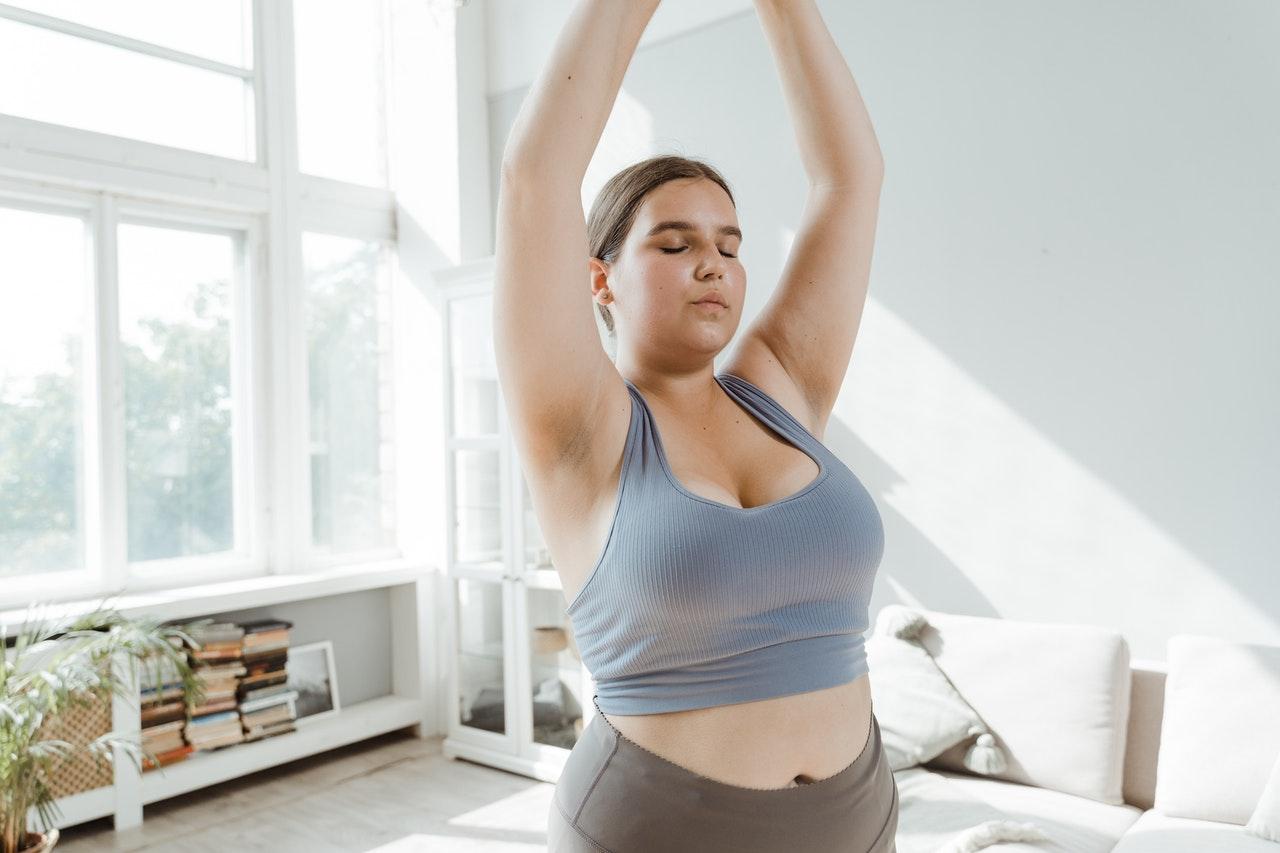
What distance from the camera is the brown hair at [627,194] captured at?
916 millimetres

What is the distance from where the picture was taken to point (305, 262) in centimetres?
435

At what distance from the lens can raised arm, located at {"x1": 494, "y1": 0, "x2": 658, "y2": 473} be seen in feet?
2.39

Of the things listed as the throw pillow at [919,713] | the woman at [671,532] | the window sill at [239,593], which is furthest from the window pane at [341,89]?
the woman at [671,532]

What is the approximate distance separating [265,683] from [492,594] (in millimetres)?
932

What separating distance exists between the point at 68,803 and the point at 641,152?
9.96ft

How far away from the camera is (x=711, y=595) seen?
73 centimetres

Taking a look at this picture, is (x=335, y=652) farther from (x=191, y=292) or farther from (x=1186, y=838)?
(x=1186, y=838)

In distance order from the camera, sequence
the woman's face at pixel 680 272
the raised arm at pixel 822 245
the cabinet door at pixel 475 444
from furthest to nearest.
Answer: the cabinet door at pixel 475 444, the raised arm at pixel 822 245, the woman's face at pixel 680 272

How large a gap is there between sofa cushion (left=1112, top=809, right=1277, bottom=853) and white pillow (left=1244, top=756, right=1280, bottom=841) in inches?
0.6

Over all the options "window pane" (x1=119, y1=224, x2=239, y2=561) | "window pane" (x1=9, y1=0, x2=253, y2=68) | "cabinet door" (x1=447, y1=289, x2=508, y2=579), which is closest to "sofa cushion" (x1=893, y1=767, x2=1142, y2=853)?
"cabinet door" (x1=447, y1=289, x2=508, y2=579)

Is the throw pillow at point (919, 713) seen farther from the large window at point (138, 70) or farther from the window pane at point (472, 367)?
the large window at point (138, 70)

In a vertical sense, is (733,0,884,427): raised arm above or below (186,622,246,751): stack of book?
above

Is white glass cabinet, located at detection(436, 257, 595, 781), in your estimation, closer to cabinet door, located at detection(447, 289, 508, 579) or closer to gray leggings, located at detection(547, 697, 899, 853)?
cabinet door, located at detection(447, 289, 508, 579)

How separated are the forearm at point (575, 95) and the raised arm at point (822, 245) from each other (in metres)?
0.27
